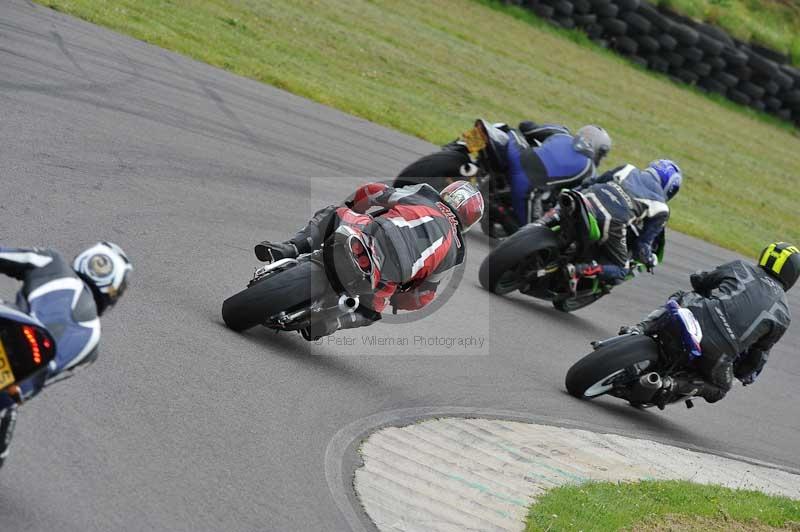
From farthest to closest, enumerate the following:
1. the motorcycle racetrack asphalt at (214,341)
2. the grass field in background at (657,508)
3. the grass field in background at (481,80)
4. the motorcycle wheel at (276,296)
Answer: the grass field in background at (481,80)
the motorcycle wheel at (276,296)
the grass field in background at (657,508)
the motorcycle racetrack asphalt at (214,341)

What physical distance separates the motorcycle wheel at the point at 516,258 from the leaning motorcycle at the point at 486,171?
123 centimetres

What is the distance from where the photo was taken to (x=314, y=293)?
23.2ft

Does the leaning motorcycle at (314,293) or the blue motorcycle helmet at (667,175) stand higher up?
the blue motorcycle helmet at (667,175)

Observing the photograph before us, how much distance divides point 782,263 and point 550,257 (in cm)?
236

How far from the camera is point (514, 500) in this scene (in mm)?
6297

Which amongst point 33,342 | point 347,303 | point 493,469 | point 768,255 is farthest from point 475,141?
point 33,342

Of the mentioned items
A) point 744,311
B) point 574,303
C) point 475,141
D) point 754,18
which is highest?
point 754,18

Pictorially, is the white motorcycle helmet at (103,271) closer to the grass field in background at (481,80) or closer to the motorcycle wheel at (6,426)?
the motorcycle wheel at (6,426)

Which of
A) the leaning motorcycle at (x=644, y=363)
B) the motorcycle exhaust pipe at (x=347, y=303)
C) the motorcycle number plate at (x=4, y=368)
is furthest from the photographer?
the leaning motorcycle at (x=644, y=363)

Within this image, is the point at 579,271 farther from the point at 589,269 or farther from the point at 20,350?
the point at 20,350

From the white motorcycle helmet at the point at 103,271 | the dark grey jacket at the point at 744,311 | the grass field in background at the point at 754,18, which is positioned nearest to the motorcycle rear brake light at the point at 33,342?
the white motorcycle helmet at the point at 103,271

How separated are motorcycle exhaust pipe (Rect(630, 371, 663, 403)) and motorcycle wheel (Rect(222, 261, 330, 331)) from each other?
9.55 feet

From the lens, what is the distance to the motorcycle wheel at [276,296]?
6.97m

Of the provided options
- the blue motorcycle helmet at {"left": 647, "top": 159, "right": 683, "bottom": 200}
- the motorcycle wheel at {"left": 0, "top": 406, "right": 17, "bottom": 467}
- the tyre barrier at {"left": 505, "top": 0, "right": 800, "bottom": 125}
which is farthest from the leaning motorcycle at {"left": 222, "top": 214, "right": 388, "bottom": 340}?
the tyre barrier at {"left": 505, "top": 0, "right": 800, "bottom": 125}
